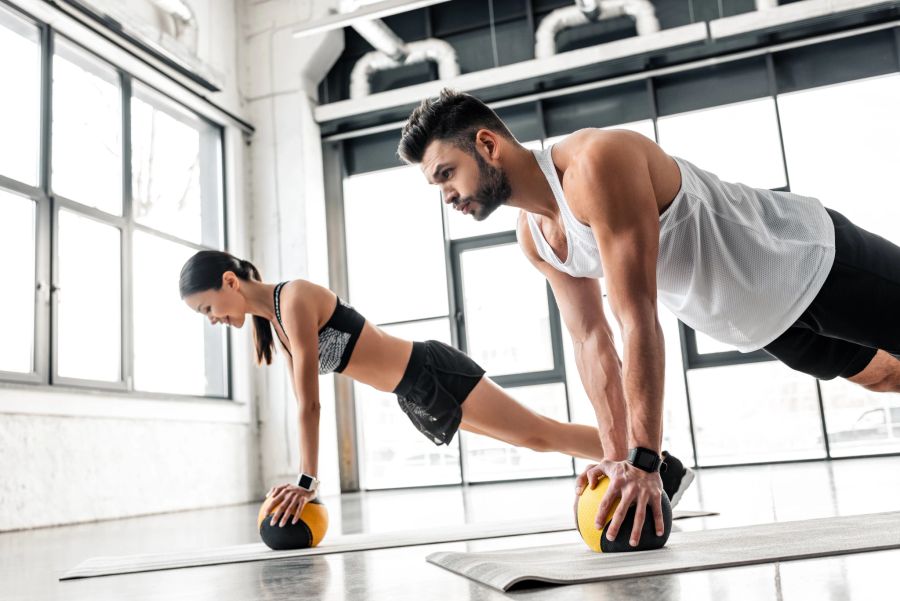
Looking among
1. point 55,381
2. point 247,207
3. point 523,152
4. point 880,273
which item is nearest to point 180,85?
point 247,207

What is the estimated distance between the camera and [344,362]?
301 cm

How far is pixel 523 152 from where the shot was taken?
2020 mm

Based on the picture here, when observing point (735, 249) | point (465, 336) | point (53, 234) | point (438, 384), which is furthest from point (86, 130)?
point (735, 249)

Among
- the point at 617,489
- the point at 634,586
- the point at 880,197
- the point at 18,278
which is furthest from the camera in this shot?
the point at 880,197

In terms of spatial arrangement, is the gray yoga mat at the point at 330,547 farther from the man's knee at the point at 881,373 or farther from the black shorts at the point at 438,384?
the man's knee at the point at 881,373

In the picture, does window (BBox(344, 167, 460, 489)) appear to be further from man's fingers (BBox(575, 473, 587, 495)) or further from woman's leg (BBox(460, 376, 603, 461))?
man's fingers (BBox(575, 473, 587, 495))

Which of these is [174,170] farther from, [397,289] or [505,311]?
[505,311]

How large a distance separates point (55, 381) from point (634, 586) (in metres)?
4.63

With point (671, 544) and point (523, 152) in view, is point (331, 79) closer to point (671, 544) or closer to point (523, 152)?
point (523, 152)

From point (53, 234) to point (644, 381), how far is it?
457 centimetres

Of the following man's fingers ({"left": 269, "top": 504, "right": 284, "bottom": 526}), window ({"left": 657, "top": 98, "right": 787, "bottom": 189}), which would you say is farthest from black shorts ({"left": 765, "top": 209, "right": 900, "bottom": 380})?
window ({"left": 657, "top": 98, "right": 787, "bottom": 189})

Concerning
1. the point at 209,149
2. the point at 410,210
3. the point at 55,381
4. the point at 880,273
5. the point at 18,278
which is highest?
the point at 209,149

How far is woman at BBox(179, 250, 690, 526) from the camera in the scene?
8.51ft

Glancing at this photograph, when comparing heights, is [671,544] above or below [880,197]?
below
